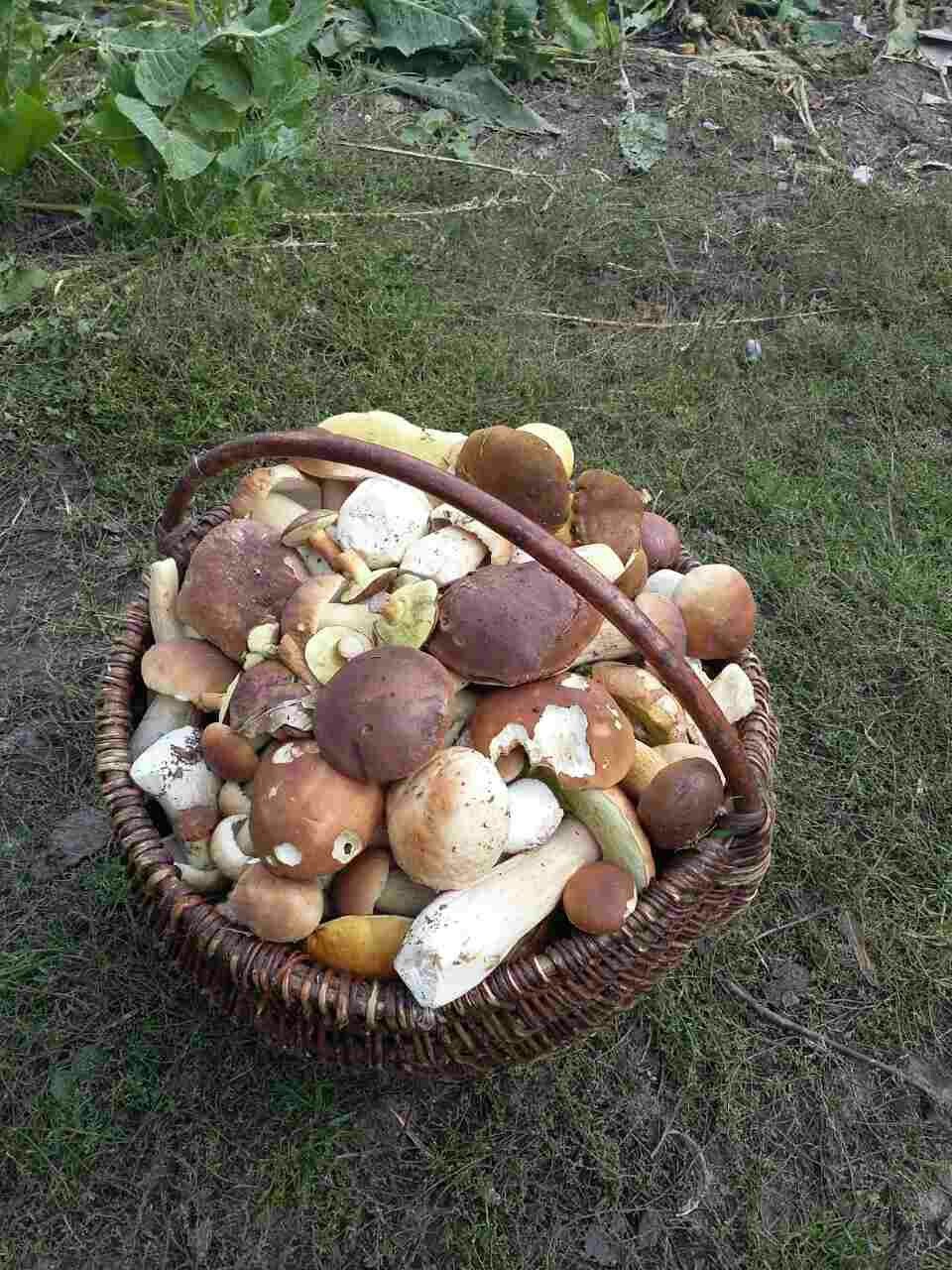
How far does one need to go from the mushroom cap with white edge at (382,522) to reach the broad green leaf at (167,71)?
6.35 feet

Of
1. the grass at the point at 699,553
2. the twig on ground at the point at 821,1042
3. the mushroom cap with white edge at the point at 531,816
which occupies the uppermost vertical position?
the mushroom cap with white edge at the point at 531,816

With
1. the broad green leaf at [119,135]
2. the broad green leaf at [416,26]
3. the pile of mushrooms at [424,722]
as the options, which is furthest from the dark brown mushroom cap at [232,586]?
the broad green leaf at [416,26]

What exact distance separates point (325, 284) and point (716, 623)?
6.82 feet

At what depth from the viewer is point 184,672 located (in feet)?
5.46

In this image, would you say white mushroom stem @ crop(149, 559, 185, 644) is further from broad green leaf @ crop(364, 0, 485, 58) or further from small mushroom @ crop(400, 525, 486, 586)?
broad green leaf @ crop(364, 0, 485, 58)

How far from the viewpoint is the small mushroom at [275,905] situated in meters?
1.40

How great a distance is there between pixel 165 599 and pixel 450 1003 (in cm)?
84

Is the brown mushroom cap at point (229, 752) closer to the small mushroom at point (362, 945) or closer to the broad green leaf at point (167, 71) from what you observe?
the small mushroom at point (362, 945)

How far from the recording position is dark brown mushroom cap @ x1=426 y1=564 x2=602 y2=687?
4.91 feet

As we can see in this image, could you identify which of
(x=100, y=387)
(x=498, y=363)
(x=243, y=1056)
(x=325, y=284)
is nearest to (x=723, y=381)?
(x=498, y=363)

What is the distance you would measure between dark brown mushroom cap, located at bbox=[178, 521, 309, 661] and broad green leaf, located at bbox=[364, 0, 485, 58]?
3216mm

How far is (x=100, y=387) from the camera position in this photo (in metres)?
2.89

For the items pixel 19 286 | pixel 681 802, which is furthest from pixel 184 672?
pixel 19 286

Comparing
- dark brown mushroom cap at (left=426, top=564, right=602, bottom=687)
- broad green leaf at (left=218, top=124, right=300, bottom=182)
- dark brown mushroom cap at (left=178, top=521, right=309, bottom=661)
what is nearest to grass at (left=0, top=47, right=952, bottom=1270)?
broad green leaf at (left=218, top=124, right=300, bottom=182)
